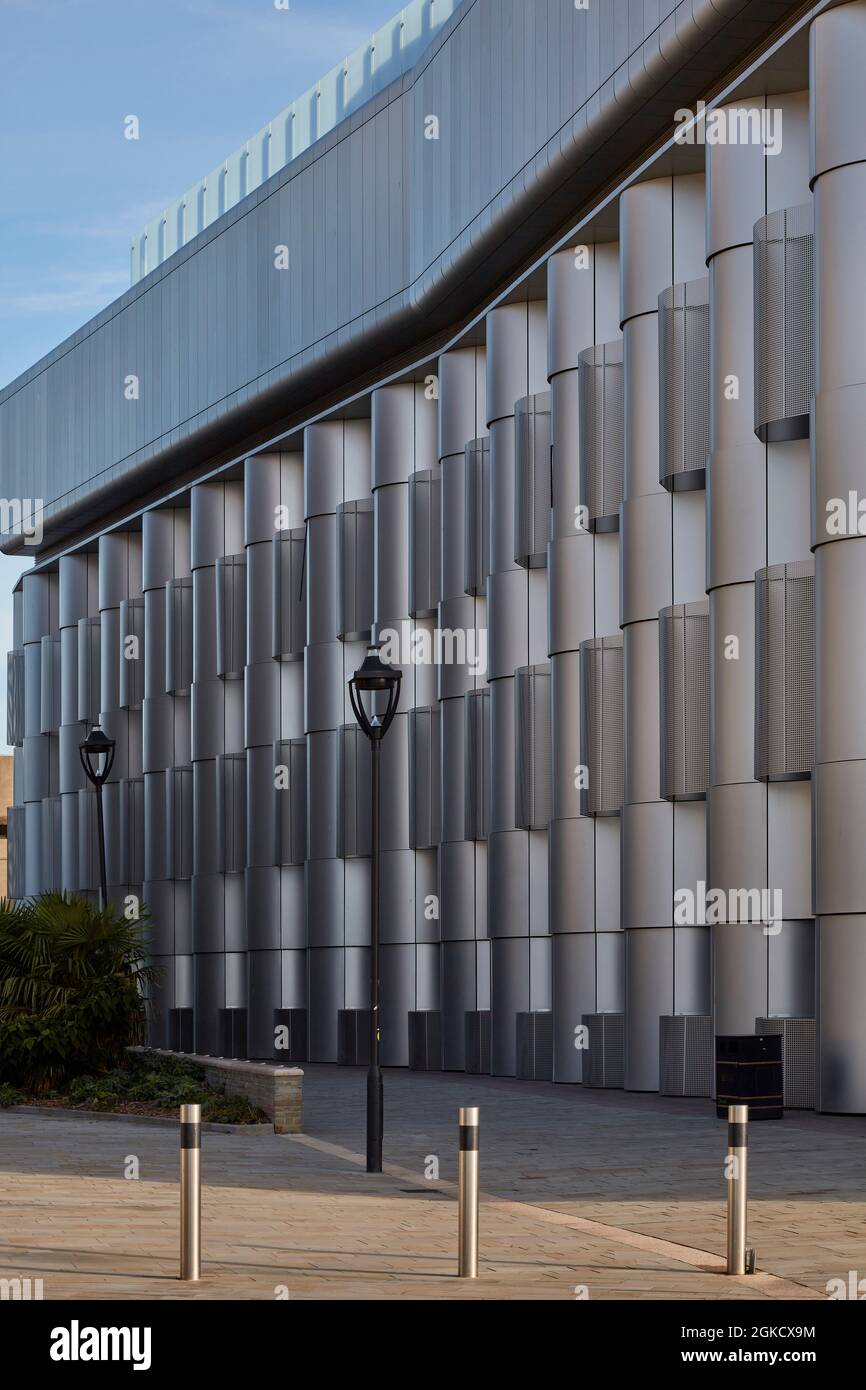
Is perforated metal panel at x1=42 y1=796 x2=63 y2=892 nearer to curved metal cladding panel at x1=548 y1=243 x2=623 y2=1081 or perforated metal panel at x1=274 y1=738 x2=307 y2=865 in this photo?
perforated metal panel at x1=274 y1=738 x2=307 y2=865

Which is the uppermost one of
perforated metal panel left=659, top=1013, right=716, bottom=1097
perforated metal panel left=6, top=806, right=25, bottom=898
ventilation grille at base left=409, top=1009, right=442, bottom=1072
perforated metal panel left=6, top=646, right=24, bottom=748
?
perforated metal panel left=6, top=646, right=24, bottom=748

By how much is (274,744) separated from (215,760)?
Result: 11.7 feet

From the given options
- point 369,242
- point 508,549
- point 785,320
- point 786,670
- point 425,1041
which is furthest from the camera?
point 369,242

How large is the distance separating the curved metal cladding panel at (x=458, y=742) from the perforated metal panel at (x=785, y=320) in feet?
39.4

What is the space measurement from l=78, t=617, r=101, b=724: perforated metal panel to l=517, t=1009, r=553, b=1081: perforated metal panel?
88.1 feet

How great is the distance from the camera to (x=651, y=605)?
2919cm

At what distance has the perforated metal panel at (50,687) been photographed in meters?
60.7

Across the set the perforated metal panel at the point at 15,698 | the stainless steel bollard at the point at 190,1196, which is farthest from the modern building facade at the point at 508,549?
the stainless steel bollard at the point at 190,1196

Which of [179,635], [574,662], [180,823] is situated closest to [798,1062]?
[574,662]

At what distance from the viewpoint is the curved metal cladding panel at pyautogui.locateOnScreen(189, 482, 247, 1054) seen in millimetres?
47906

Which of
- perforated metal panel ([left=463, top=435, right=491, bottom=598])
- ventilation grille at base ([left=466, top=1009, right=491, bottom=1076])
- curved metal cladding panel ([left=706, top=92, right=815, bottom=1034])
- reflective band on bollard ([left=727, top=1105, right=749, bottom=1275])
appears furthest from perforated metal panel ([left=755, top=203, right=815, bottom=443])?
reflective band on bollard ([left=727, top=1105, right=749, bottom=1275])

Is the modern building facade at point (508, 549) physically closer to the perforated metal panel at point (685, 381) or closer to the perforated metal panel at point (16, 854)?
the perforated metal panel at point (685, 381)

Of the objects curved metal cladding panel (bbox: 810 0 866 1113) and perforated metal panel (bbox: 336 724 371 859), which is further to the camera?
perforated metal panel (bbox: 336 724 371 859)

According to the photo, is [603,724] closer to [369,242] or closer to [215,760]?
[369,242]
